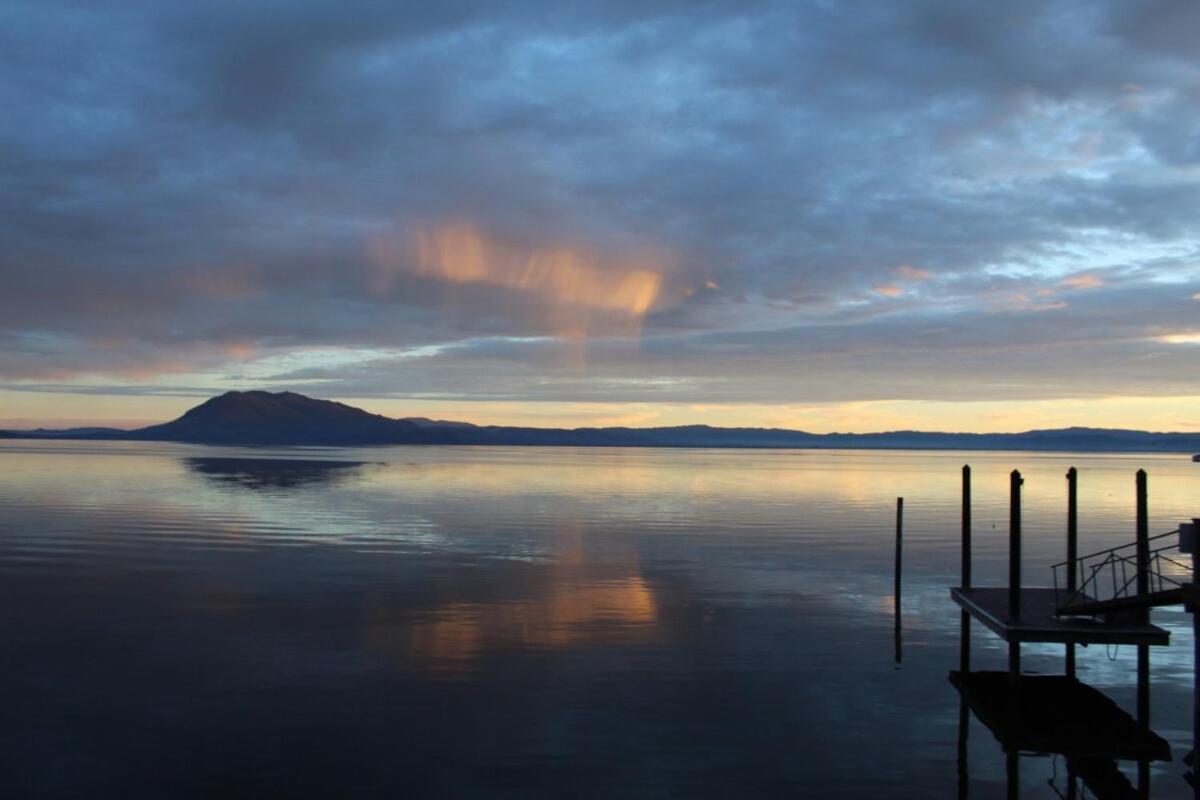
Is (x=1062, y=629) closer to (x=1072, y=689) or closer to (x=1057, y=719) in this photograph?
(x=1057, y=719)

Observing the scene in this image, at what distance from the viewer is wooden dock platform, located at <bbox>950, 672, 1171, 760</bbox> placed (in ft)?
60.2

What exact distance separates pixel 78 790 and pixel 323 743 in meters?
3.86

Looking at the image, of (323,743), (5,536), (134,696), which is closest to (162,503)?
(5,536)

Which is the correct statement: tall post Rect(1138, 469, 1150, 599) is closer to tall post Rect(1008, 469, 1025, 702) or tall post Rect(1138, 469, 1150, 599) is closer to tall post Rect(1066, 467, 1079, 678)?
tall post Rect(1066, 467, 1079, 678)

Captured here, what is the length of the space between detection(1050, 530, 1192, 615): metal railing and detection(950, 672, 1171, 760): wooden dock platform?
1.94 metres

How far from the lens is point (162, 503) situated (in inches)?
2601

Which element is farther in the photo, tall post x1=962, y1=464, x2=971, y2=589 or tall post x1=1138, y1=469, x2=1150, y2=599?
tall post x1=962, y1=464, x2=971, y2=589

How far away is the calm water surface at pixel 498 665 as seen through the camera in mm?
16422

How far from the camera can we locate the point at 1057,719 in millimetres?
19891

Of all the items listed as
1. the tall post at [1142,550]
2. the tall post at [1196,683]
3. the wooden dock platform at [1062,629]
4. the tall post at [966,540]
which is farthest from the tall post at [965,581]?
the tall post at [1196,683]

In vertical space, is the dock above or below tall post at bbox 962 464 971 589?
below

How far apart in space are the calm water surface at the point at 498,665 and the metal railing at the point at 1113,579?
191 cm

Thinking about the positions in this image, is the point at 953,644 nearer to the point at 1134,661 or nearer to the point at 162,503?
the point at 1134,661

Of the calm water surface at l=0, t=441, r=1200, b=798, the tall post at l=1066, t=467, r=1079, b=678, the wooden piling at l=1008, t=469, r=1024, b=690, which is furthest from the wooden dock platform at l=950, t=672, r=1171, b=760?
the calm water surface at l=0, t=441, r=1200, b=798
